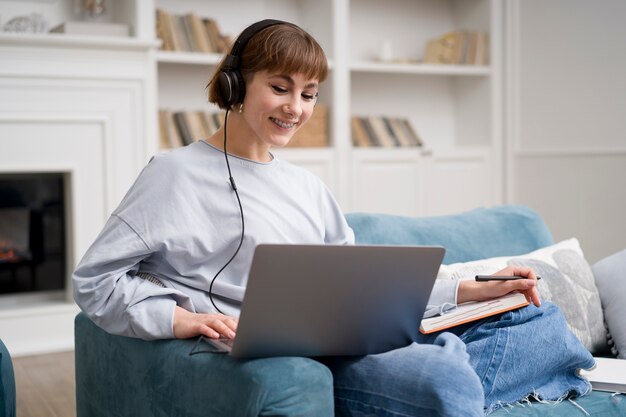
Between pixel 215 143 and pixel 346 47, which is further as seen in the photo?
pixel 346 47

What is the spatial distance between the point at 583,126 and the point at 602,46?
1.46 feet

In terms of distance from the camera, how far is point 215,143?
70.9 inches

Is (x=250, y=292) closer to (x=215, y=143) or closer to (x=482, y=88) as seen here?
(x=215, y=143)

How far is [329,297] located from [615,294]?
3.82ft

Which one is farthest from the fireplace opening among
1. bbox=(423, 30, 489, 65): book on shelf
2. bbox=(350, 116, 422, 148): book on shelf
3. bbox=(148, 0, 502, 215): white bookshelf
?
bbox=(423, 30, 489, 65): book on shelf

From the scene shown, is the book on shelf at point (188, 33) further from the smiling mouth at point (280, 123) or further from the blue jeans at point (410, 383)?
the blue jeans at point (410, 383)

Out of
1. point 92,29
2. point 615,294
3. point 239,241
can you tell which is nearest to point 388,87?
point 92,29

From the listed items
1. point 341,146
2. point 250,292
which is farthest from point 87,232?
point 250,292

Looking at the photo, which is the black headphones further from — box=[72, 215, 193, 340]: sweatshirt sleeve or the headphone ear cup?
box=[72, 215, 193, 340]: sweatshirt sleeve

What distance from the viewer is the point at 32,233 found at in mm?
3990

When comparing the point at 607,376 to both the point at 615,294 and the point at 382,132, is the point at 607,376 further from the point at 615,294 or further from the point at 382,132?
the point at 382,132

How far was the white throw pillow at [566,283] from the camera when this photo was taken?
84.1 inches

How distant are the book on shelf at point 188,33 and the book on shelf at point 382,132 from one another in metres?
0.94

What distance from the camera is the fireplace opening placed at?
155 inches
